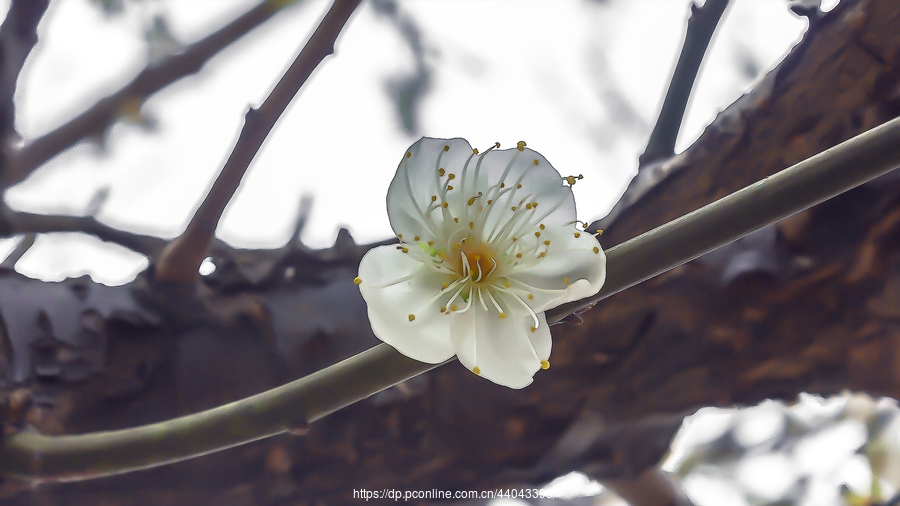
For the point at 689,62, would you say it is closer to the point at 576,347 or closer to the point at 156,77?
the point at 576,347

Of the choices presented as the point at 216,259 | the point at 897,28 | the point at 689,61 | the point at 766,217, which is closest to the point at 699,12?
the point at 689,61

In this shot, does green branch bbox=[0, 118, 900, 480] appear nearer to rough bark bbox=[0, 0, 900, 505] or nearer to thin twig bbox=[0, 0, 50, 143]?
rough bark bbox=[0, 0, 900, 505]

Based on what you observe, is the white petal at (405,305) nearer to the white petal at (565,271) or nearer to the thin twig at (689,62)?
the white petal at (565,271)

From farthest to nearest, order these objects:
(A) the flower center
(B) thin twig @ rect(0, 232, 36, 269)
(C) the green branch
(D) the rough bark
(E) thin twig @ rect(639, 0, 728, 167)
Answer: (B) thin twig @ rect(0, 232, 36, 269)
(E) thin twig @ rect(639, 0, 728, 167)
(D) the rough bark
(A) the flower center
(C) the green branch

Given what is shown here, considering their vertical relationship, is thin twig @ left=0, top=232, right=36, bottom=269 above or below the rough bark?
above

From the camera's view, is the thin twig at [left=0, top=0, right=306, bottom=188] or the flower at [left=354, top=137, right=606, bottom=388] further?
the thin twig at [left=0, top=0, right=306, bottom=188]

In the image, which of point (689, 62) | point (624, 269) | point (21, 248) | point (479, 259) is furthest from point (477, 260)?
point (21, 248)

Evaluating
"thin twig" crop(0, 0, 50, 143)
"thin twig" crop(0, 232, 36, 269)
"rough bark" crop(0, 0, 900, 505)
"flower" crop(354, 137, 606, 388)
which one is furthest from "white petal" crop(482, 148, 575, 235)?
"thin twig" crop(0, 232, 36, 269)

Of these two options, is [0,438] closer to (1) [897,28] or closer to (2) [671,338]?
(2) [671,338]
